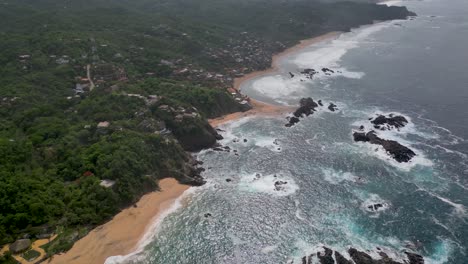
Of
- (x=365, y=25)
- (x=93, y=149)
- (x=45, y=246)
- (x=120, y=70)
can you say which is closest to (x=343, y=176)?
(x=93, y=149)

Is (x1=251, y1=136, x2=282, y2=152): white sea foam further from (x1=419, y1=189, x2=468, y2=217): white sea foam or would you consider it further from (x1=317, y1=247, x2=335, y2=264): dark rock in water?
(x1=317, y1=247, x2=335, y2=264): dark rock in water

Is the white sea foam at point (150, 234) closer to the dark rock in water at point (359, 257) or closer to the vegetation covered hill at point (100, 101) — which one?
the vegetation covered hill at point (100, 101)

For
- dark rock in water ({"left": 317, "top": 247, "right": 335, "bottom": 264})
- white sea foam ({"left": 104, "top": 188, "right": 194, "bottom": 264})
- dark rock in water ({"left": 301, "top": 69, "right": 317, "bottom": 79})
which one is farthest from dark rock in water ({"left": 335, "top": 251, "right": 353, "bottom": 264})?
dark rock in water ({"left": 301, "top": 69, "right": 317, "bottom": 79})

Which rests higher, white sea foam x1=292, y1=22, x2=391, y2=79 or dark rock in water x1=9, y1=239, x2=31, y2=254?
dark rock in water x1=9, y1=239, x2=31, y2=254

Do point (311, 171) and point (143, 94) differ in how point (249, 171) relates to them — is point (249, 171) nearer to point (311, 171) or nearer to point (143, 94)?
point (311, 171)

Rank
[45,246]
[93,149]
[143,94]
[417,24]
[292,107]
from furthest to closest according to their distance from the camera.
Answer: [417,24] < [292,107] < [143,94] < [93,149] < [45,246]

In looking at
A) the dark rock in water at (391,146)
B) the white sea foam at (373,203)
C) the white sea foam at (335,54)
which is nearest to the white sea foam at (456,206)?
the white sea foam at (373,203)

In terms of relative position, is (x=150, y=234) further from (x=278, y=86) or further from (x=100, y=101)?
(x=278, y=86)
